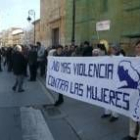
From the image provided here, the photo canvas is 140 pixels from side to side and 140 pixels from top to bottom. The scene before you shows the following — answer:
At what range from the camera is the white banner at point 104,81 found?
8742mm

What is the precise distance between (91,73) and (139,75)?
252cm

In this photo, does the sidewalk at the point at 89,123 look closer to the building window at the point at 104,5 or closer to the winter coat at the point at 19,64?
the winter coat at the point at 19,64

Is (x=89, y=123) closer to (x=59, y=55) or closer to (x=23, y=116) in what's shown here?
(x=23, y=116)

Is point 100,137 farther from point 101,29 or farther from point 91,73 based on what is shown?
point 101,29

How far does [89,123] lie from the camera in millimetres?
11297

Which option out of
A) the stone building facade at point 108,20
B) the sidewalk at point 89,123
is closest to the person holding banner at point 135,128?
the sidewalk at point 89,123

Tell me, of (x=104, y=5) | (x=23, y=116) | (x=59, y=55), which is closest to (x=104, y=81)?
(x=23, y=116)

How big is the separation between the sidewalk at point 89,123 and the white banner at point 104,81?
21.2 inches

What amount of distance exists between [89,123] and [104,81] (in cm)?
155

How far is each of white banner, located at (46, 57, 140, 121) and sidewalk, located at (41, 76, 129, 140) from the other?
1.77ft

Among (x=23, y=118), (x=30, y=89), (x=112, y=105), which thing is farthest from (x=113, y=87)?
(x=30, y=89)

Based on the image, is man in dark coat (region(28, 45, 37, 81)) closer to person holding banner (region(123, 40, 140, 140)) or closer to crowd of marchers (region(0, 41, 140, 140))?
crowd of marchers (region(0, 41, 140, 140))

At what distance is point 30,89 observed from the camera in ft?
67.5

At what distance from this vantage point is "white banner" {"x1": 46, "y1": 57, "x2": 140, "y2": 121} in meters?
8.74
